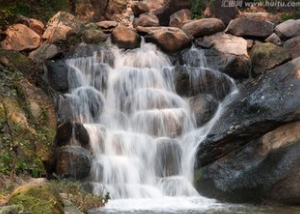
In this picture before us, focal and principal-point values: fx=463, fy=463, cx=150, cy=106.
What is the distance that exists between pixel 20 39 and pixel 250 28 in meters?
7.31

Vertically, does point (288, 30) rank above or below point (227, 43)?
above

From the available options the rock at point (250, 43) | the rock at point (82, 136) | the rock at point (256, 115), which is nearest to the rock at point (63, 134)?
the rock at point (82, 136)

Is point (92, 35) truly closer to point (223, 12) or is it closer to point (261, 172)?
point (261, 172)

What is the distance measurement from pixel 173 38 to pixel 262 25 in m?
3.09

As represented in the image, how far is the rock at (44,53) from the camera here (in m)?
12.9

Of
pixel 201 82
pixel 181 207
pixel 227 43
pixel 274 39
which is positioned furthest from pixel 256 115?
pixel 274 39

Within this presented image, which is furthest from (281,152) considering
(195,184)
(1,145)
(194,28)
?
(194,28)

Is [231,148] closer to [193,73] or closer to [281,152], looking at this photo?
[281,152]

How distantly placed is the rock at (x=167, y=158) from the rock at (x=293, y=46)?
498 cm

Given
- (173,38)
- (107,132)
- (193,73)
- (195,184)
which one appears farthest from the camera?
(173,38)

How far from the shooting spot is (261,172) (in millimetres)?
9828

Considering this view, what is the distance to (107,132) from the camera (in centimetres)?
1126

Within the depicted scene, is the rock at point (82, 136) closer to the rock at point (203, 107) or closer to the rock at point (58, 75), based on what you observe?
the rock at point (58, 75)

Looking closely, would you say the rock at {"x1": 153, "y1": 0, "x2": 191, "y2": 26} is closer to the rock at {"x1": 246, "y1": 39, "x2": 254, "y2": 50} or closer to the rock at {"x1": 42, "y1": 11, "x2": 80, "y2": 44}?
the rock at {"x1": 246, "y1": 39, "x2": 254, "y2": 50}
